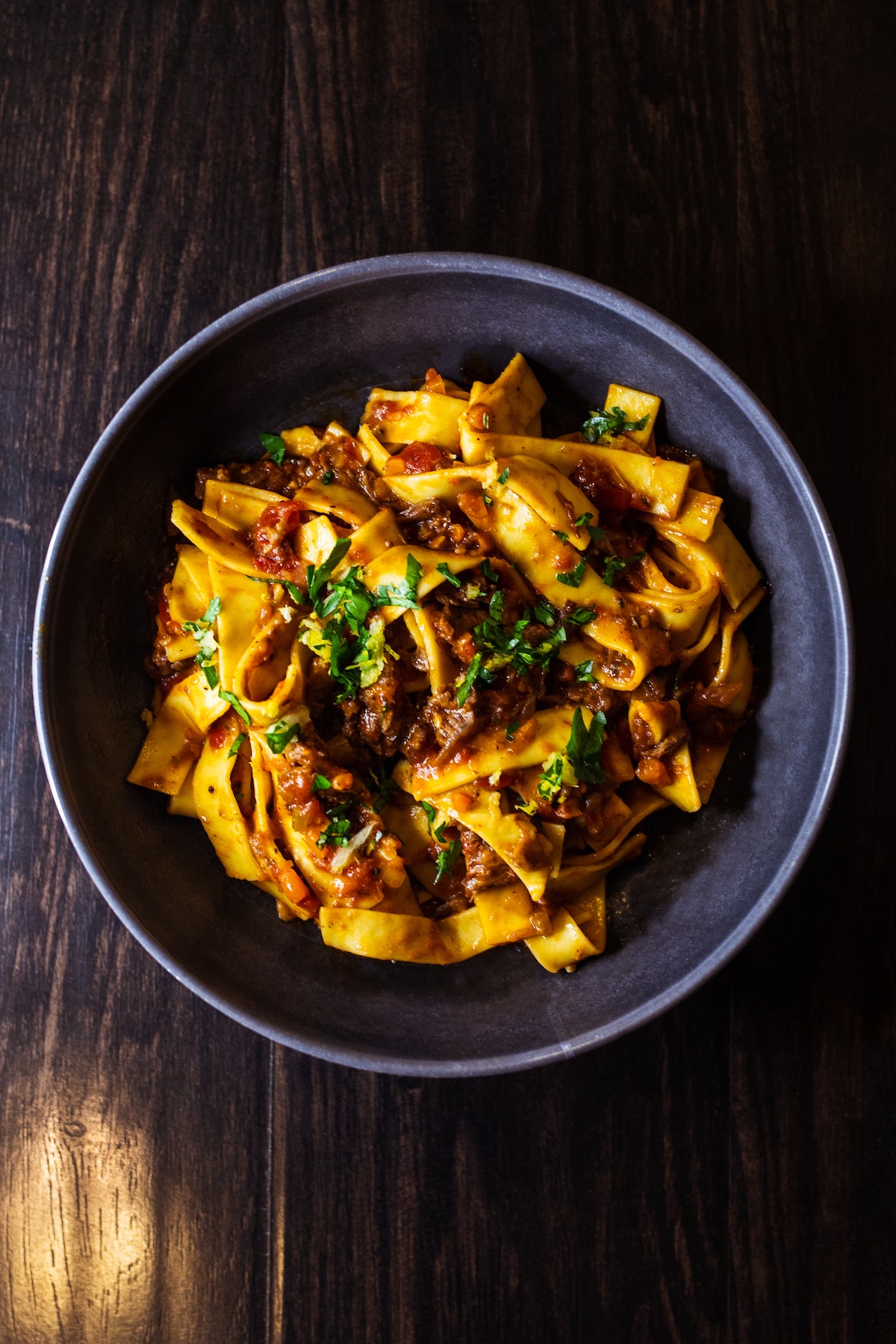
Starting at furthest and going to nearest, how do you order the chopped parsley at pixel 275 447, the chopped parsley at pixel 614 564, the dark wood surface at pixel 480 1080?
the dark wood surface at pixel 480 1080
the chopped parsley at pixel 275 447
the chopped parsley at pixel 614 564

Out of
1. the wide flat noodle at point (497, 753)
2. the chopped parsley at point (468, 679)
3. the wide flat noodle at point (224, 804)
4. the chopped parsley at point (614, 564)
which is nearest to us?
the chopped parsley at point (468, 679)

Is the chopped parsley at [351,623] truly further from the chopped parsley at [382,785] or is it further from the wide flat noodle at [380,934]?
the wide flat noodle at [380,934]

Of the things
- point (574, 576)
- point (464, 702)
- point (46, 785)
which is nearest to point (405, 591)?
point (464, 702)

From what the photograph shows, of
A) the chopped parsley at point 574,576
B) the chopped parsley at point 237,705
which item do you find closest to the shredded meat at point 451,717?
the chopped parsley at point 574,576

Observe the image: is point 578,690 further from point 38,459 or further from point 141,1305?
point 141,1305

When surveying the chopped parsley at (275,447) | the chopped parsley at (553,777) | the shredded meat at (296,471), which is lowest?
the chopped parsley at (553,777)

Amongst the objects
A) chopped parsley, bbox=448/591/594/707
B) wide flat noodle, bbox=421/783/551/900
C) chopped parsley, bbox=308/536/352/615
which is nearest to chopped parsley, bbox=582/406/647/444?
chopped parsley, bbox=448/591/594/707

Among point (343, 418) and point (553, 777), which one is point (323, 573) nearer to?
A: point (343, 418)

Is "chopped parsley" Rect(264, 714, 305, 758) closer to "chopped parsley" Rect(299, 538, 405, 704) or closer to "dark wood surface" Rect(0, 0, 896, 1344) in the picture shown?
"chopped parsley" Rect(299, 538, 405, 704)
